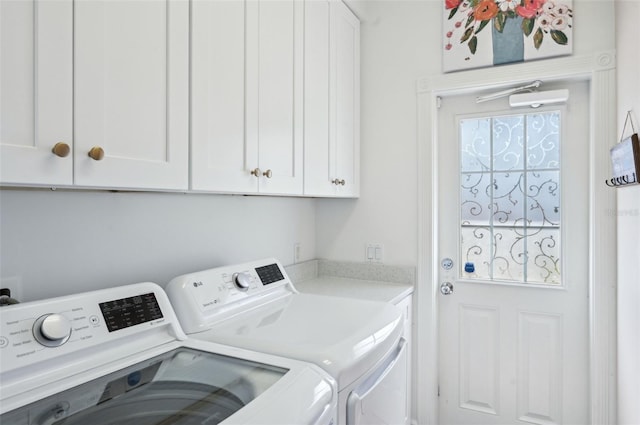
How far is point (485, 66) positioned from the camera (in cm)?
215

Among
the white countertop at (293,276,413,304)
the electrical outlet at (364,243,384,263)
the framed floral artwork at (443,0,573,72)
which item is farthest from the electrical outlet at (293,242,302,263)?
the framed floral artwork at (443,0,573,72)

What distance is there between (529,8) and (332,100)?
3.64ft

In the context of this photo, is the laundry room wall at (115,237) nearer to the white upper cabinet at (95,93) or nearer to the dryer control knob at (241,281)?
the dryer control knob at (241,281)

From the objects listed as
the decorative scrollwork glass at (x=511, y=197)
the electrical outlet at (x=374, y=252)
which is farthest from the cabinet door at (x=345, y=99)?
the decorative scrollwork glass at (x=511, y=197)

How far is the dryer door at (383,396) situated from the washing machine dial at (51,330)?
0.74 m

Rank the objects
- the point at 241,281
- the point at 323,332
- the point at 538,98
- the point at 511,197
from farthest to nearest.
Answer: the point at 511,197
the point at 538,98
the point at 241,281
the point at 323,332

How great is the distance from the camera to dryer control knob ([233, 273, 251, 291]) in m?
1.53

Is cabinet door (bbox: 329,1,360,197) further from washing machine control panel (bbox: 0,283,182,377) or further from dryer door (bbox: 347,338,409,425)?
washing machine control panel (bbox: 0,283,182,377)

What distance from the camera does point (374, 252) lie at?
7.95 ft

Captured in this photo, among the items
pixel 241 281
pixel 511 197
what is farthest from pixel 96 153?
pixel 511 197

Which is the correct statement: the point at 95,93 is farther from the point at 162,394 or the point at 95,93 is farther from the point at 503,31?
the point at 503,31

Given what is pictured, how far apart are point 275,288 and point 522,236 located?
1.39 m

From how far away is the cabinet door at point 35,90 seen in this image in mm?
778

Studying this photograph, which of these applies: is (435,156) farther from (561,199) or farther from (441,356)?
(441,356)
